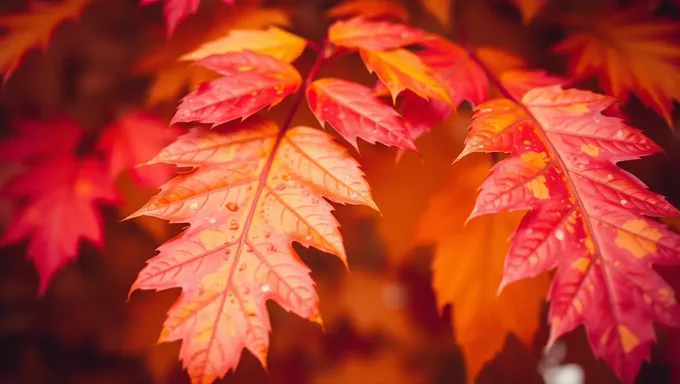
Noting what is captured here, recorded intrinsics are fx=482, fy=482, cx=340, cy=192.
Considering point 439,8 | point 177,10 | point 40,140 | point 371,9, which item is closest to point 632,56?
point 439,8

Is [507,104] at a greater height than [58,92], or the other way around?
[507,104]

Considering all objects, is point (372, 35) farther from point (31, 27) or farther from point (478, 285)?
point (31, 27)

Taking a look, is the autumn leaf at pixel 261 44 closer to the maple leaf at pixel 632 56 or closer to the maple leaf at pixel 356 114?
the maple leaf at pixel 356 114

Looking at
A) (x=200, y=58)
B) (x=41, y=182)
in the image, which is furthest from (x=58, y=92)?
(x=200, y=58)

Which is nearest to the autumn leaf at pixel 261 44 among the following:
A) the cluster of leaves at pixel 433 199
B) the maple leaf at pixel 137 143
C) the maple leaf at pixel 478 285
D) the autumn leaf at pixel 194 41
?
the cluster of leaves at pixel 433 199

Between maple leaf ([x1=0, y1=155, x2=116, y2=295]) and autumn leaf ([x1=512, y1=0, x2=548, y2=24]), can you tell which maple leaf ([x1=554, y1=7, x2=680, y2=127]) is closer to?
autumn leaf ([x1=512, y1=0, x2=548, y2=24])

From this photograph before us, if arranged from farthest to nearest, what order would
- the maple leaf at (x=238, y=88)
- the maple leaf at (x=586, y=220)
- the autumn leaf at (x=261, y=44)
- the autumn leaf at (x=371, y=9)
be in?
the autumn leaf at (x=371, y=9), the autumn leaf at (x=261, y=44), the maple leaf at (x=238, y=88), the maple leaf at (x=586, y=220)

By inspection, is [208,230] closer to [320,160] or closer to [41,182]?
[320,160]
